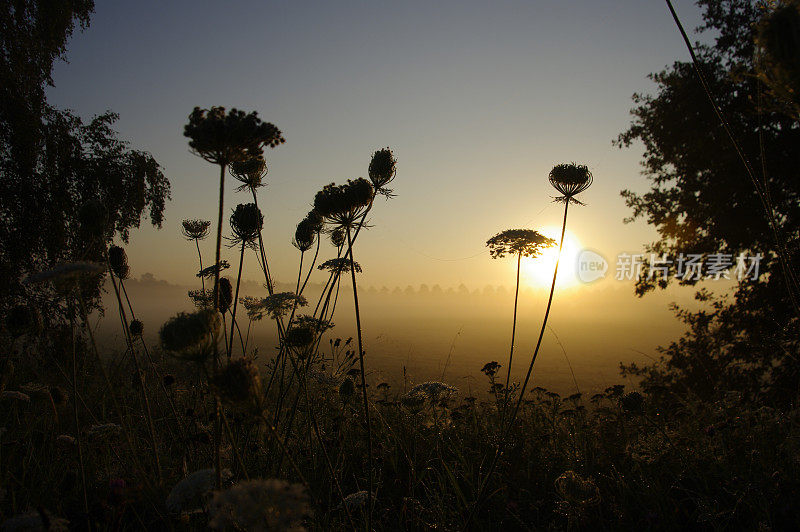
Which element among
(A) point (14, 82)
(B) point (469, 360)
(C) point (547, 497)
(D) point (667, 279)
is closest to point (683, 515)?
(C) point (547, 497)

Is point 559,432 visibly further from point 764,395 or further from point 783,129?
point 783,129

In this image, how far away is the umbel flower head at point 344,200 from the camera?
217cm

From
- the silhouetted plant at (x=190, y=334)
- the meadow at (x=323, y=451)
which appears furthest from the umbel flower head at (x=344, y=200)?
the silhouetted plant at (x=190, y=334)

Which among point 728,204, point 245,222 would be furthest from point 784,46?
point 728,204

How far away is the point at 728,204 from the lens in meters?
9.05

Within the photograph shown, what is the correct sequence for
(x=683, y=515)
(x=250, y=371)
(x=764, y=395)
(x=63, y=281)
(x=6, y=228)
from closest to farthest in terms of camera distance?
1. (x=250, y=371)
2. (x=63, y=281)
3. (x=683, y=515)
4. (x=764, y=395)
5. (x=6, y=228)

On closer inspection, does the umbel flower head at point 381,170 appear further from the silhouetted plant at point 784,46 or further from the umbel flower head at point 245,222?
the silhouetted plant at point 784,46

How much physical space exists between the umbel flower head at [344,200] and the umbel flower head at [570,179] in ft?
4.60

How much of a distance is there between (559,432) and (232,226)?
10.9ft

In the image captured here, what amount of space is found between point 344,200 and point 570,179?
1632mm

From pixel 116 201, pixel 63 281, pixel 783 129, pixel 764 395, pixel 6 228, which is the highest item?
pixel 783 129

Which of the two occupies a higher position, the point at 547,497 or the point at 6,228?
the point at 6,228

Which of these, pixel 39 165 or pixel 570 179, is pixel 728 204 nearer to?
pixel 570 179

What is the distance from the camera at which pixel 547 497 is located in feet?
10.6
